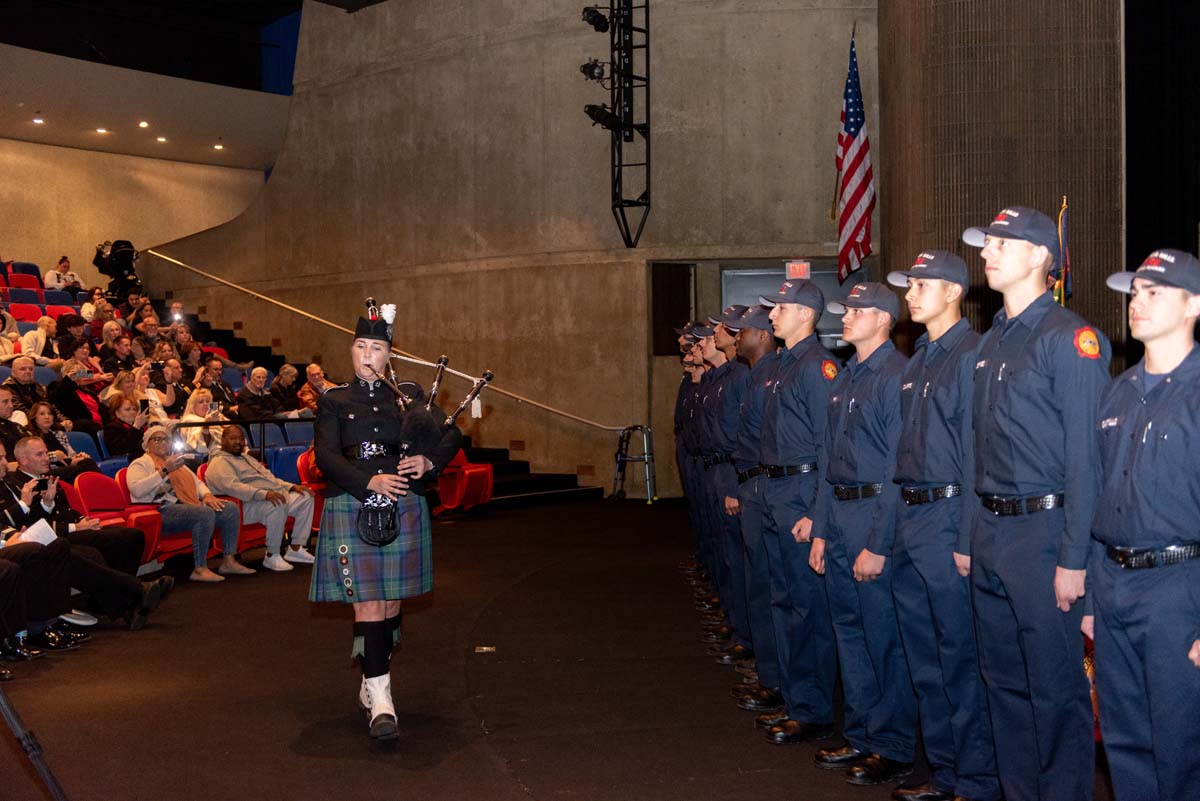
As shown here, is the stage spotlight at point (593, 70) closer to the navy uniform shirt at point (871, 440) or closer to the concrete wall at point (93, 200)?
the navy uniform shirt at point (871, 440)

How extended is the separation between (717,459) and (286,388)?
7580 millimetres

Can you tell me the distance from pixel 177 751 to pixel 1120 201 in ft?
24.0

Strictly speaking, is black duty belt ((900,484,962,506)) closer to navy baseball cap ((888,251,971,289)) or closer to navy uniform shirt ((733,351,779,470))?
navy baseball cap ((888,251,971,289))

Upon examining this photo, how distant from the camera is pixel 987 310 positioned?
905 centimetres

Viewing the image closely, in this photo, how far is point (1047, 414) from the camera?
3.58 meters

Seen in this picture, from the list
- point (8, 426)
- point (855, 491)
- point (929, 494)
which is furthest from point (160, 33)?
point (929, 494)

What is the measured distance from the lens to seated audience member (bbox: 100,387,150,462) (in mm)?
10141

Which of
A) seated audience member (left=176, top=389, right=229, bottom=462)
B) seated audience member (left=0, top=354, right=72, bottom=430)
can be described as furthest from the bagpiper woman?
seated audience member (left=0, top=354, right=72, bottom=430)

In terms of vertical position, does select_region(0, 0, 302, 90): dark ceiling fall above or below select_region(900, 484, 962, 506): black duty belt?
above

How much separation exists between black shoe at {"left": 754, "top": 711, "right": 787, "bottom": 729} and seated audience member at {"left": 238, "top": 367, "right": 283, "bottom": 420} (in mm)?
8332

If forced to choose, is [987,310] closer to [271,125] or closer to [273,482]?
[273,482]

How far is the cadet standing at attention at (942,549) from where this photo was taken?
4.05 meters

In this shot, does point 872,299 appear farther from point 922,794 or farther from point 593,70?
point 593,70

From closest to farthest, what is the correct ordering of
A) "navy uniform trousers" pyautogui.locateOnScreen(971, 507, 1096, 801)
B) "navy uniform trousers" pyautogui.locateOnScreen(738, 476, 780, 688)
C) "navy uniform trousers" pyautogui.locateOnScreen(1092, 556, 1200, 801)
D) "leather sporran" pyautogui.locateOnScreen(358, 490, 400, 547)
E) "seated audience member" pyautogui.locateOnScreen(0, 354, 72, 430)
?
"navy uniform trousers" pyautogui.locateOnScreen(1092, 556, 1200, 801) < "navy uniform trousers" pyautogui.locateOnScreen(971, 507, 1096, 801) < "leather sporran" pyautogui.locateOnScreen(358, 490, 400, 547) < "navy uniform trousers" pyautogui.locateOnScreen(738, 476, 780, 688) < "seated audience member" pyautogui.locateOnScreen(0, 354, 72, 430)
